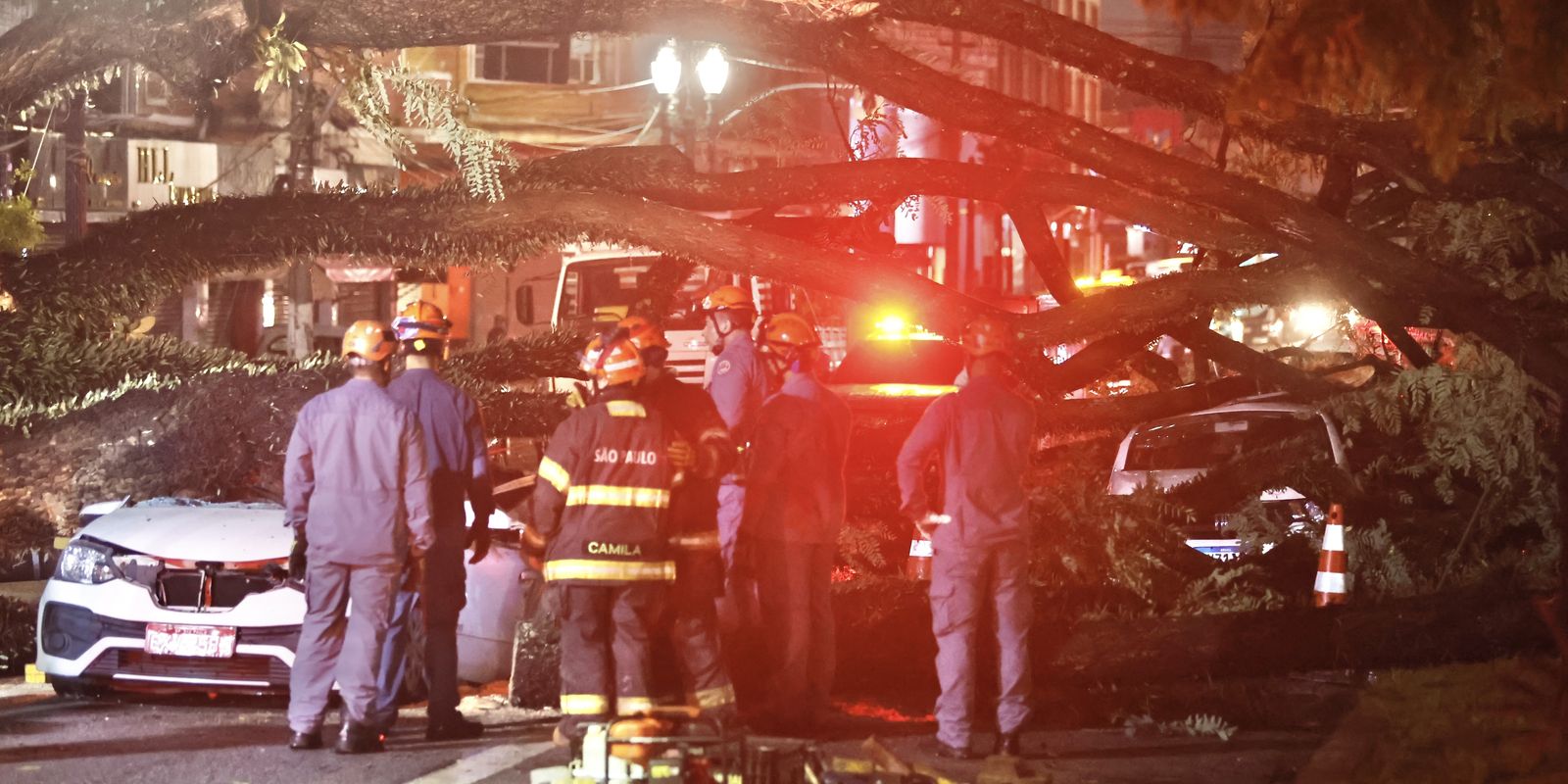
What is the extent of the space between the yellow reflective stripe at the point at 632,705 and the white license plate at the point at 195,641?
218cm

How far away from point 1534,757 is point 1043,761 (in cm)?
198

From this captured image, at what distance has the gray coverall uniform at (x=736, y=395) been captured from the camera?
29.6 feet

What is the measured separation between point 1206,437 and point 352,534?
22.8 feet

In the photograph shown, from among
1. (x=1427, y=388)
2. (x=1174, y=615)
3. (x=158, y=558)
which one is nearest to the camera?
(x=158, y=558)

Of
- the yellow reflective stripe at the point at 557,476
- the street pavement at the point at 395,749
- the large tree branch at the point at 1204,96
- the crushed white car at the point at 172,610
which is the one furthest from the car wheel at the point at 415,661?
the large tree branch at the point at 1204,96

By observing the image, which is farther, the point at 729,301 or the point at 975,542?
the point at 729,301

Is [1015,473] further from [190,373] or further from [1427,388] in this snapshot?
[190,373]

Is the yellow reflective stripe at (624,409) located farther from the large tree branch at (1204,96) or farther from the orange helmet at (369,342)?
the large tree branch at (1204,96)

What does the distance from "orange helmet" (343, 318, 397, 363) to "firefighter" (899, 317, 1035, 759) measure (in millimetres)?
2279

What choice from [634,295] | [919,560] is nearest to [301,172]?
[634,295]

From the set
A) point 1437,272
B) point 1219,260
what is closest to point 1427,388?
point 1437,272

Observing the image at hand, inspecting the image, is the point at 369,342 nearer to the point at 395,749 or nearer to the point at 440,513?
the point at 440,513

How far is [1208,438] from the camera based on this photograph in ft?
41.6

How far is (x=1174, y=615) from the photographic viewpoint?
948 centimetres
